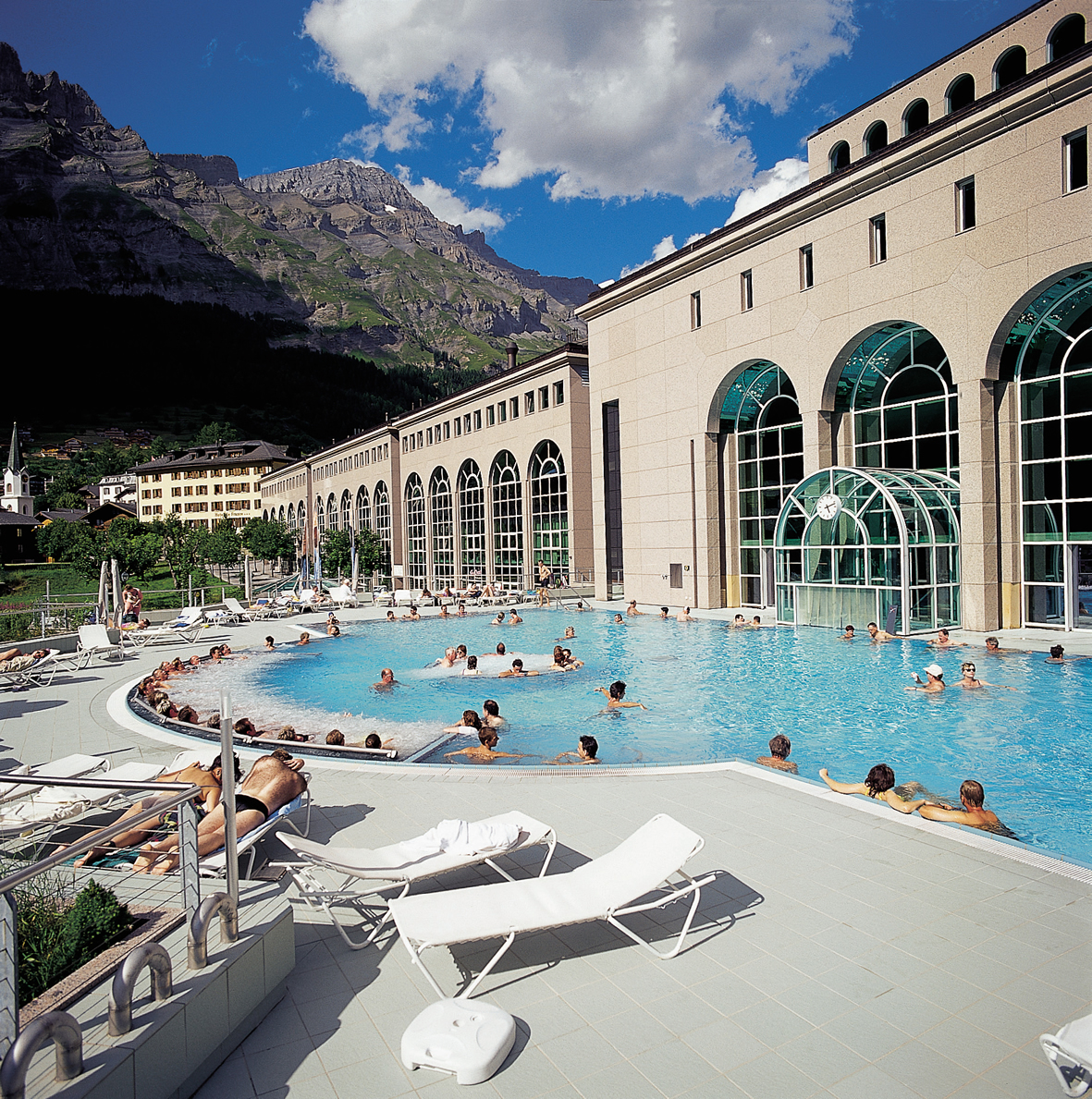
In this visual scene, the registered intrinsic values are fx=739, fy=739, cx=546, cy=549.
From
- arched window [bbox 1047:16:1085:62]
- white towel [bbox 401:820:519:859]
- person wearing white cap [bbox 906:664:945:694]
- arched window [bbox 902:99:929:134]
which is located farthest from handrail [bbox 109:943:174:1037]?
arched window [bbox 902:99:929:134]

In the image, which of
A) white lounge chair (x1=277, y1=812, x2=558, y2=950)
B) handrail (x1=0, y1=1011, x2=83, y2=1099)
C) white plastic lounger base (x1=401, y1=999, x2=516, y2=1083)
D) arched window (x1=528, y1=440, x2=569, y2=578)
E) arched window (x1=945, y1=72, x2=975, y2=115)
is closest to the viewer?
handrail (x1=0, y1=1011, x2=83, y2=1099)

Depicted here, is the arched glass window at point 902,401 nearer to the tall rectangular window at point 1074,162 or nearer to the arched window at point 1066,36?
the tall rectangular window at point 1074,162

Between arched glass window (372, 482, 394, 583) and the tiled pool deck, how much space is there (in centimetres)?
5530

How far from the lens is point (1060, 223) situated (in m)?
17.7

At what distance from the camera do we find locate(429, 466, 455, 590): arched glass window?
5150cm

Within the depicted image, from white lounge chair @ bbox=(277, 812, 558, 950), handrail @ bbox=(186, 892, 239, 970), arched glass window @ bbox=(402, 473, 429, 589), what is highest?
arched glass window @ bbox=(402, 473, 429, 589)

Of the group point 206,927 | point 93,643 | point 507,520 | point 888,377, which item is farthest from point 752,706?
point 507,520

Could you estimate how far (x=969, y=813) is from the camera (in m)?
7.07

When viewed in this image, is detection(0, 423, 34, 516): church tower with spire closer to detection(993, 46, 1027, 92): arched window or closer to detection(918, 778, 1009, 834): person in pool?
detection(993, 46, 1027, 92): arched window

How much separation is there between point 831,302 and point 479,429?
84.3 feet

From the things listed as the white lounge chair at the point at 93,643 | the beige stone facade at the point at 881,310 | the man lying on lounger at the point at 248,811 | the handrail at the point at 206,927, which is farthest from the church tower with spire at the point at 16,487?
the handrail at the point at 206,927

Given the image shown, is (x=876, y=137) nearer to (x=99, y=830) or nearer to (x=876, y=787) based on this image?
(x=876, y=787)

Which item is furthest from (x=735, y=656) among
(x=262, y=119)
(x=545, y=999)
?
(x=262, y=119)

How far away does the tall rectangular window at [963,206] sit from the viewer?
19891 mm
